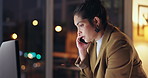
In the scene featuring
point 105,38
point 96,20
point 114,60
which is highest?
point 96,20

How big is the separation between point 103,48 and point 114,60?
14 centimetres

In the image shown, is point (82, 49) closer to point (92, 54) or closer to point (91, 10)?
point (92, 54)

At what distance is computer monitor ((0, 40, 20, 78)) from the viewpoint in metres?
0.89

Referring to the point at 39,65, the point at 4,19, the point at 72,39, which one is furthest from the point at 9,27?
the point at 72,39

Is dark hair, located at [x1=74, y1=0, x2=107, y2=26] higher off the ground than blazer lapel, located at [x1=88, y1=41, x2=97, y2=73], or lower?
higher

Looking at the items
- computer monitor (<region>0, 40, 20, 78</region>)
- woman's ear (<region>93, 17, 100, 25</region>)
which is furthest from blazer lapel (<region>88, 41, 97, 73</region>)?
computer monitor (<region>0, 40, 20, 78</region>)

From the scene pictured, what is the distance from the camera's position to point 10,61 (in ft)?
3.11

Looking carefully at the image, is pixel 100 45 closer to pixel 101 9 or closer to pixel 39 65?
pixel 101 9

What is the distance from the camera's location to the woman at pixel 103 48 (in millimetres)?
1428

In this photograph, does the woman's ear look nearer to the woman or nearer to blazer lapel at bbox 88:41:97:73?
the woman

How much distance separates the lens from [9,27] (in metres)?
3.91

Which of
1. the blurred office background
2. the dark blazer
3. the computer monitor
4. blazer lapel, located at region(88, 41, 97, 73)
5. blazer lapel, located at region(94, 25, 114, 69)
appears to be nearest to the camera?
the computer monitor

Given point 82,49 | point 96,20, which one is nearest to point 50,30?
point 82,49

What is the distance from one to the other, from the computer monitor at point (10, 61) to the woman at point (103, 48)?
1.97ft
